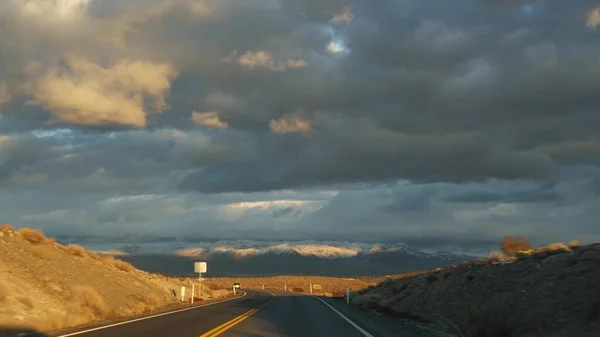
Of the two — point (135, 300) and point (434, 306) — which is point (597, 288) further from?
point (135, 300)

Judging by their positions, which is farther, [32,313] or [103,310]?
[103,310]

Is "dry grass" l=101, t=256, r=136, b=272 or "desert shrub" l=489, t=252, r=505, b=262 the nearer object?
"desert shrub" l=489, t=252, r=505, b=262

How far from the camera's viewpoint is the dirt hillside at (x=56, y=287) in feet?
71.0

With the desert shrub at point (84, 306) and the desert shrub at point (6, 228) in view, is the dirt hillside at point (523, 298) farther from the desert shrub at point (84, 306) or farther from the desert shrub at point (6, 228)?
the desert shrub at point (6, 228)

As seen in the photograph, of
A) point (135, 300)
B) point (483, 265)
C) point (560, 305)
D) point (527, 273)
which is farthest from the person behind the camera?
point (135, 300)

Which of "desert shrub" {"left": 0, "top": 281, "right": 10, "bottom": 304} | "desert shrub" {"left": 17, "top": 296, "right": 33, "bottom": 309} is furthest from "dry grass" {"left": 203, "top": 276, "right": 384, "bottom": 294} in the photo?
"desert shrub" {"left": 0, "top": 281, "right": 10, "bottom": 304}

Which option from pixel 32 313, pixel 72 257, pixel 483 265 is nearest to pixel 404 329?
pixel 483 265

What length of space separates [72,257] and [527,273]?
2811cm

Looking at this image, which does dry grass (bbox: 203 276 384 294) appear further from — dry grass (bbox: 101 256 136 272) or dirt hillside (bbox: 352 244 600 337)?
dirt hillside (bbox: 352 244 600 337)

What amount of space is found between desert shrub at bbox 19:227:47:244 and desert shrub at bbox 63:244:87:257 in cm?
286

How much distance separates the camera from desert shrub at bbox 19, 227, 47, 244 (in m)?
35.1

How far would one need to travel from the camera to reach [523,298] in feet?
62.6

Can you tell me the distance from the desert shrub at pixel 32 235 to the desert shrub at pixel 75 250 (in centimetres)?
286

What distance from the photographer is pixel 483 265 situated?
100ft
